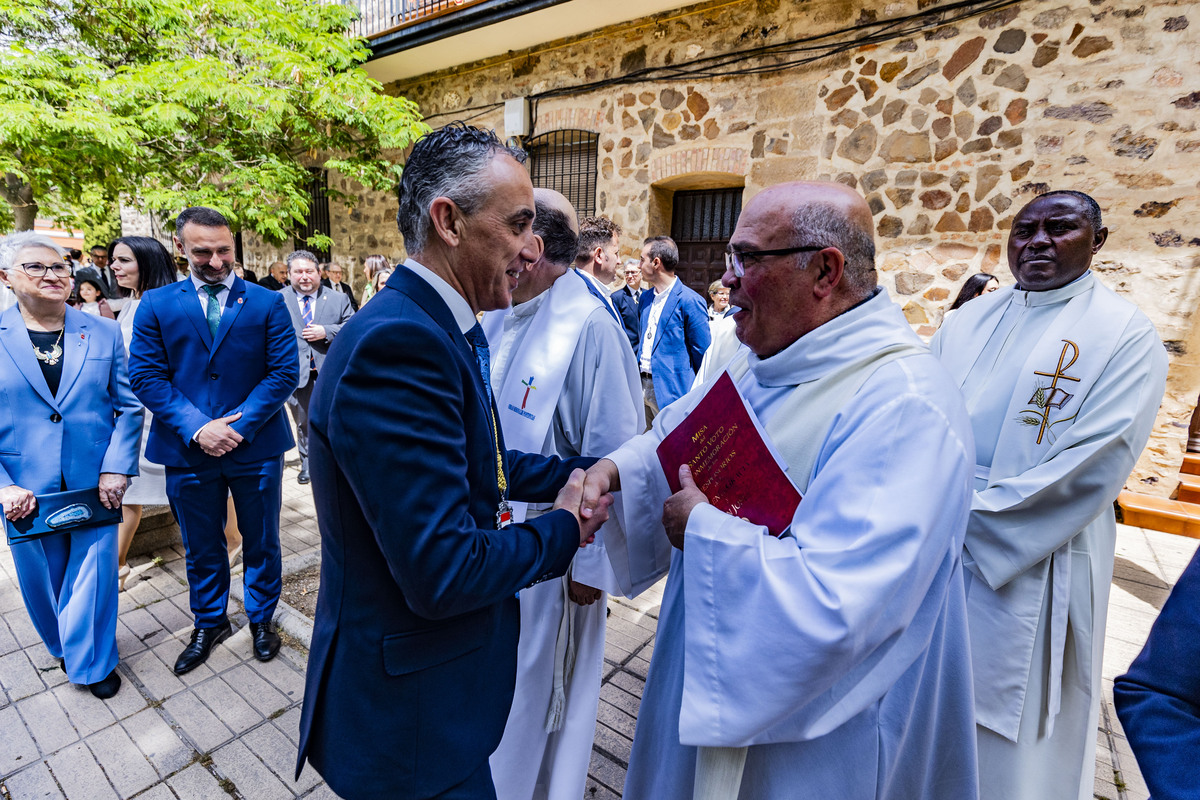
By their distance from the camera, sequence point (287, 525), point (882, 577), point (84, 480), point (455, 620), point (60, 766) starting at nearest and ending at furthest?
point (882, 577) → point (455, 620) → point (60, 766) → point (84, 480) → point (287, 525)

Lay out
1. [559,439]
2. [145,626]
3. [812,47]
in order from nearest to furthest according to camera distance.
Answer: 1. [559,439]
2. [145,626]
3. [812,47]

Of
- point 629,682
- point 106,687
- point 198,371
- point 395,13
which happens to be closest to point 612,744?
point 629,682

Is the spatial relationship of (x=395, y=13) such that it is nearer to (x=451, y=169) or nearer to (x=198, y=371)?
(x=198, y=371)

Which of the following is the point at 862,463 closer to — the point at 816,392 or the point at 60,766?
the point at 816,392

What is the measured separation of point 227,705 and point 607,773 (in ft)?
5.73

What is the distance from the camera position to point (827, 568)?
41.8 inches

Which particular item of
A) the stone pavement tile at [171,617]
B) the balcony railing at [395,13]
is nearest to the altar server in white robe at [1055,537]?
the stone pavement tile at [171,617]

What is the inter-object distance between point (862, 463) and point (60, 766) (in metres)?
3.17

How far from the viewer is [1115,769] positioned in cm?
248

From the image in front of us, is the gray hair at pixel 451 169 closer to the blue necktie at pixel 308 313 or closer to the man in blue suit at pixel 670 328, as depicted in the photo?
the man in blue suit at pixel 670 328

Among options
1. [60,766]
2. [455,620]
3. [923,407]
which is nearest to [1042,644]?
[923,407]

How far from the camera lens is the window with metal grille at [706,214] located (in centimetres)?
740

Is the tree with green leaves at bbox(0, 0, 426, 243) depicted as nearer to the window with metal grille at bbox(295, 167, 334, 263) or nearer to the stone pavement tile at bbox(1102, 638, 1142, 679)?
the window with metal grille at bbox(295, 167, 334, 263)

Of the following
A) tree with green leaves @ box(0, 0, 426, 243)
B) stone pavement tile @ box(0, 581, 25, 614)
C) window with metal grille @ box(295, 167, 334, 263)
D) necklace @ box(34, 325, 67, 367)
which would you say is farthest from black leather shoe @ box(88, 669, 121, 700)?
window with metal grille @ box(295, 167, 334, 263)
